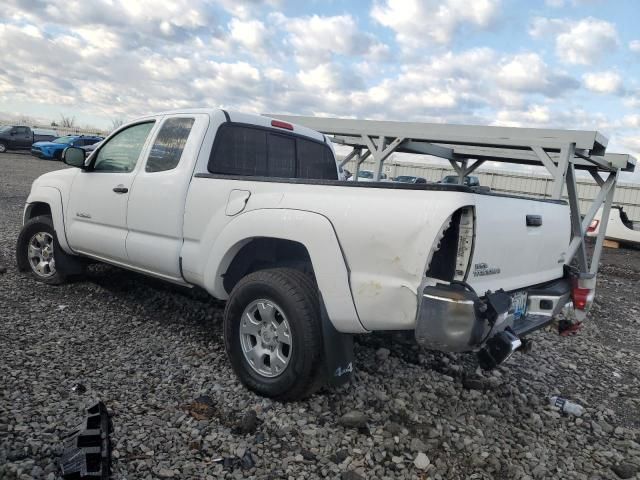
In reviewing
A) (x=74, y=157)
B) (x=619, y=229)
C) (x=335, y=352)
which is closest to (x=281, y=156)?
(x=74, y=157)

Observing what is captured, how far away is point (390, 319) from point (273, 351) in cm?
93

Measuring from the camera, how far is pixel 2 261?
20.8ft

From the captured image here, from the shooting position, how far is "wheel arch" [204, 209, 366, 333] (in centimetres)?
287

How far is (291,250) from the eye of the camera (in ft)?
11.8

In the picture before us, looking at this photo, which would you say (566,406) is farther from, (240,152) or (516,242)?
(240,152)

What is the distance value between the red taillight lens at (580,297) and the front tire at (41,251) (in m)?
4.84

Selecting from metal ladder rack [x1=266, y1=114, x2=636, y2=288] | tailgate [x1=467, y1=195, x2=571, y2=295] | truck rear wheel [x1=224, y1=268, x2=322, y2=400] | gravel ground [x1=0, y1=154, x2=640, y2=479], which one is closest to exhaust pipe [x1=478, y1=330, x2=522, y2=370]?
tailgate [x1=467, y1=195, x2=571, y2=295]

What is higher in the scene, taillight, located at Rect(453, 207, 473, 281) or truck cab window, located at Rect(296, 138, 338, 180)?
truck cab window, located at Rect(296, 138, 338, 180)

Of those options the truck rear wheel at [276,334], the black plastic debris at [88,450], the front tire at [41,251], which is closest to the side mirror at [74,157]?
the front tire at [41,251]

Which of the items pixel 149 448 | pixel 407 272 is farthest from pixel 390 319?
pixel 149 448

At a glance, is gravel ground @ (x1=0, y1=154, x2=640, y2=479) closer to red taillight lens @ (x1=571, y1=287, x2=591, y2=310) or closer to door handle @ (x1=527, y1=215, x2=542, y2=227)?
red taillight lens @ (x1=571, y1=287, x2=591, y2=310)

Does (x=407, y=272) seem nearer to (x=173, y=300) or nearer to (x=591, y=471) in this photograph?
(x=591, y=471)

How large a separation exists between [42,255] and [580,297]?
Result: 526cm

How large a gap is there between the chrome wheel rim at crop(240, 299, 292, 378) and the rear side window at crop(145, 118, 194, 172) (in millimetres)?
1477
